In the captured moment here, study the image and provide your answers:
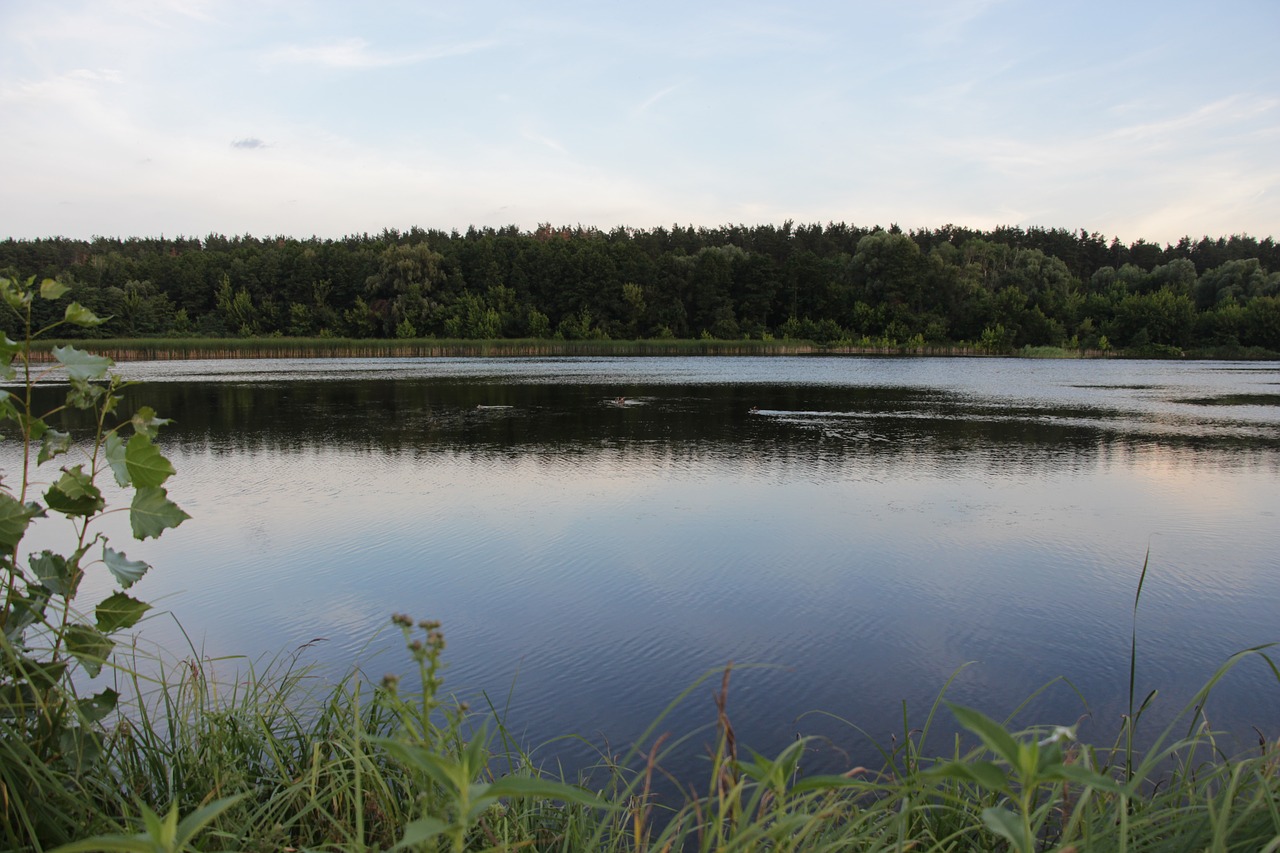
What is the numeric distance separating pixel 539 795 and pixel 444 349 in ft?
189

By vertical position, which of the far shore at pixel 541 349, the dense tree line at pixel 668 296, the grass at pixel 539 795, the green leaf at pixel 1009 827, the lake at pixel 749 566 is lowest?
the lake at pixel 749 566

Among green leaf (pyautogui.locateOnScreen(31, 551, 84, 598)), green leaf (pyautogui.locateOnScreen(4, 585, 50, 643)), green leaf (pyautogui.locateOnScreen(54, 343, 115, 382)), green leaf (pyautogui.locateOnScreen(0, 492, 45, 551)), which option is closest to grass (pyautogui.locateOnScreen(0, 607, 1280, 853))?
green leaf (pyautogui.locateOnScreen(4, 585, 50, 643))

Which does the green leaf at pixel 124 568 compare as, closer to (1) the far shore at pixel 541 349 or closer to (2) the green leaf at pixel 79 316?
(2) the green leaf at pixel 79 316

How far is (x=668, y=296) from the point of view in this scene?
76000 mm

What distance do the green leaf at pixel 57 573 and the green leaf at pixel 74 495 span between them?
5.2 inches

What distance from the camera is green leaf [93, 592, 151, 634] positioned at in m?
2.48

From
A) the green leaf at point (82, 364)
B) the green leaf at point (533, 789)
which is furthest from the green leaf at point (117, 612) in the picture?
the green leaf at point (533, 789)

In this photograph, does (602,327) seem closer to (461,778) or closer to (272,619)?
(272,619)

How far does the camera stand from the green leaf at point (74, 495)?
238cm

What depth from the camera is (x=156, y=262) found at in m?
80.8

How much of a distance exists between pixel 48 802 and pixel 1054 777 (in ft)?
7.77

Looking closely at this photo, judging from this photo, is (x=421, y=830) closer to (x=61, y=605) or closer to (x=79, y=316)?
(x=61, y=605)

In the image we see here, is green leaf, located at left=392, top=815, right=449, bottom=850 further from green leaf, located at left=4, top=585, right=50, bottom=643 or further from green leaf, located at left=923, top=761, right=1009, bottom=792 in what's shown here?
green leaf, located at left=4, top=585, right=50, bottom=643

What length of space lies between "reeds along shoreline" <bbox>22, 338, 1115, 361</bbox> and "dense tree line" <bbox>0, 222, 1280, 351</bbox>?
3733 millimetres
